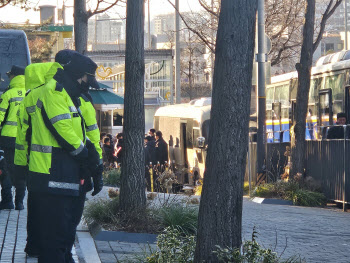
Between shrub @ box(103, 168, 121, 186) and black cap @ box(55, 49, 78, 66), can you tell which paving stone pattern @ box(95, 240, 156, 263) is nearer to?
black cap @ box(55, 49, 78, 66)

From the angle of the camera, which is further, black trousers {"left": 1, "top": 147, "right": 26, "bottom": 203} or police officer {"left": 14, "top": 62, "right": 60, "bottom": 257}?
black trousers {"left": 1, "top": 147, "right": 26, "bottom": 203}

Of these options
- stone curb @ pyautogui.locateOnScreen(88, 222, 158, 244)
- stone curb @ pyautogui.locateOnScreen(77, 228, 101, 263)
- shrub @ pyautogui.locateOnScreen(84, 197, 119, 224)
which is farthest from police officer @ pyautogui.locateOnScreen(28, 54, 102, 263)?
shrub @ pyautogui.locateOnScreen(84, 197, 119, 224)

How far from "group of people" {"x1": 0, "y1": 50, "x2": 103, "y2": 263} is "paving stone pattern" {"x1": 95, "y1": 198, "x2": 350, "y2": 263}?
968 millimetres

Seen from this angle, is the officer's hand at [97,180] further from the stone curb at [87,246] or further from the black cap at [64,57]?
the stone curb at [87,246]

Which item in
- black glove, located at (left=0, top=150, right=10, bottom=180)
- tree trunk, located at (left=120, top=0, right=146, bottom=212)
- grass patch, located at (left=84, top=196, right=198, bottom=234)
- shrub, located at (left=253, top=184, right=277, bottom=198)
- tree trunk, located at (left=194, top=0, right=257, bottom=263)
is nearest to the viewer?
tree trunk, located at (left=194, top=0, right=257, bottom=263)

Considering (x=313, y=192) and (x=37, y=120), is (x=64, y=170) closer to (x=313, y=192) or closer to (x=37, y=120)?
(x=37, y=120)

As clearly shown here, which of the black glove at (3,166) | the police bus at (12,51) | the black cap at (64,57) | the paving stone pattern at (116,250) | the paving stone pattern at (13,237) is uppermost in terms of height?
the police bus at (12,51)

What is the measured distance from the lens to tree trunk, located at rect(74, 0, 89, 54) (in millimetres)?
15297

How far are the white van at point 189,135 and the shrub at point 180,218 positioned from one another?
13.3m

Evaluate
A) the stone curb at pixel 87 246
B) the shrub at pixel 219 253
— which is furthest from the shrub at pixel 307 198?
the shrub at pixel 219 253

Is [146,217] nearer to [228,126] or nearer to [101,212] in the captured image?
[101,212]

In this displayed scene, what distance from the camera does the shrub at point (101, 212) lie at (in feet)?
31.0

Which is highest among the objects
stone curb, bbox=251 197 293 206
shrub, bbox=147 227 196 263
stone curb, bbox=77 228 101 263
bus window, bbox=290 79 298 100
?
bus window, bbox=290 79 298 100

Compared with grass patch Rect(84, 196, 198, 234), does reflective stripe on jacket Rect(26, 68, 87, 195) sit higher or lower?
higher
